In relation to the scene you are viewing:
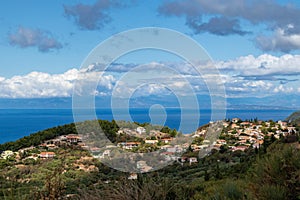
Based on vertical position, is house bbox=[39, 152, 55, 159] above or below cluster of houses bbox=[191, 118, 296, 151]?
below

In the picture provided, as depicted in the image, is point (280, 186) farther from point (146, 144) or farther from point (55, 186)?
point (146, 144)

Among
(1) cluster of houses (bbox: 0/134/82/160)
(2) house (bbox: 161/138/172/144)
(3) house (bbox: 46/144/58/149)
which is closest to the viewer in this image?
(2) house (bbox: 161/138/172/144)

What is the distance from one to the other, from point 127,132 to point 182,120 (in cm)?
1095

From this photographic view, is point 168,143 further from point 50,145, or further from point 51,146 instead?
point 50,145

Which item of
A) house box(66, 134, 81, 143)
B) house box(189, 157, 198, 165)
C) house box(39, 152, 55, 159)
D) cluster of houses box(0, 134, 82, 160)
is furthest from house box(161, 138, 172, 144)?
house box(66, 134, 81, 143)

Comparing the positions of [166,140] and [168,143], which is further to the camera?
[166,140]

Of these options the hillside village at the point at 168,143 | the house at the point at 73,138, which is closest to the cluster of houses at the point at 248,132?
the hillside village at the point at 168,143

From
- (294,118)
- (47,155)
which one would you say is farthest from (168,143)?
(294,118)

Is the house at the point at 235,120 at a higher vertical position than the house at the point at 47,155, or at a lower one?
higher

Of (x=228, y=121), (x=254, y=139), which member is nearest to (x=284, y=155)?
(x=254, y=139)

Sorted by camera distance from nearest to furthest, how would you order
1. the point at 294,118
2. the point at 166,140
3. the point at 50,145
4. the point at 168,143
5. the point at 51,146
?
the point at 168,143, the point at 166,140, the point at 51,146, the point at 50,145, the point at 294,118

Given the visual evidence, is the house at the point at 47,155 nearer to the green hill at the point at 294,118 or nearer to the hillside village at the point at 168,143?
the hillside village at the point at 168,143

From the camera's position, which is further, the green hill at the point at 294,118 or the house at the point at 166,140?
the green hill at the point at 294,118

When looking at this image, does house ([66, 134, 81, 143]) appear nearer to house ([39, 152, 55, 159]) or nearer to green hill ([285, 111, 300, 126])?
house ([39, 152, 55, 159])
